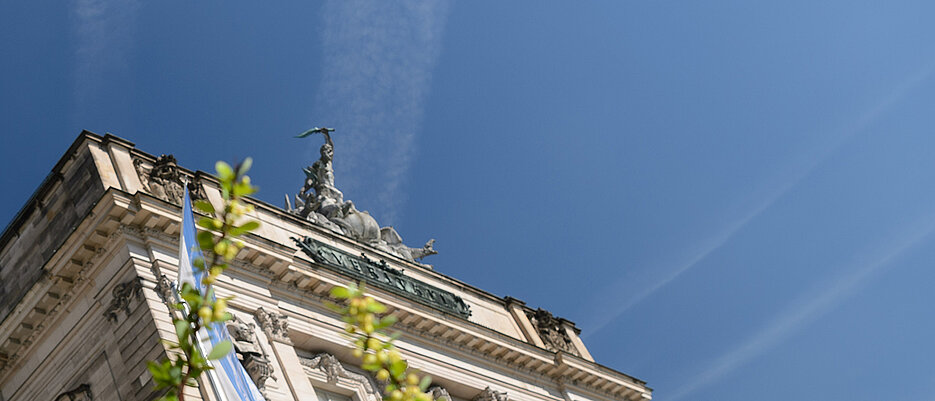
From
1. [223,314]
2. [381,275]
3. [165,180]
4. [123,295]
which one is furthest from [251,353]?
[223,314]

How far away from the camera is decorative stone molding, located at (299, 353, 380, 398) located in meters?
23.3

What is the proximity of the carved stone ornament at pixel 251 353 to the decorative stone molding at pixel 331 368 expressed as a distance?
201 cm

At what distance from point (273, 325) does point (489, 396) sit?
7787 millimetres

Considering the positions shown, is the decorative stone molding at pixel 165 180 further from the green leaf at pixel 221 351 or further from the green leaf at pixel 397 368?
the green leaf at pixel 221 351

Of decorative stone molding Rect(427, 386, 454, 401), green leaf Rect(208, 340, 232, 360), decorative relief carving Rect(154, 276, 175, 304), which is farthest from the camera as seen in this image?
decorative stone molding Rect(427, 386, 454, 401)

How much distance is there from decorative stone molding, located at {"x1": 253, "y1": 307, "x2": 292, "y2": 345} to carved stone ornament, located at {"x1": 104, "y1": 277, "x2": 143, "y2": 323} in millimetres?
3151

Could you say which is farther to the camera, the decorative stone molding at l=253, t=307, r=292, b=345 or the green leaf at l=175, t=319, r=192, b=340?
the decorative stone molding at l=253, t=307, r=292, b=345

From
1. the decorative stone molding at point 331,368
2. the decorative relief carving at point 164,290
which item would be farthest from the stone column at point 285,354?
the decorative relief carving at point 164,290

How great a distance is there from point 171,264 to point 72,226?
310 centimetres

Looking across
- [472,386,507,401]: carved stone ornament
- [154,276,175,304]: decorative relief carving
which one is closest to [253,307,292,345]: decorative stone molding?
[154,276,175,304]: decorative relief carving

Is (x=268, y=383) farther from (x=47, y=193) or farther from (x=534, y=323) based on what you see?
(x=534, y=323)

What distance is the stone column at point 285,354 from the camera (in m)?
21.0

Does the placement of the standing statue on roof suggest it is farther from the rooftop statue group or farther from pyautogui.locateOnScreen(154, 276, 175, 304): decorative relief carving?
pyautogui.locateOnScreen(154, 276, 175, 304): decorative relief carving

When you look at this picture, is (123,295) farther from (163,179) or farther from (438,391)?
(438,391)
